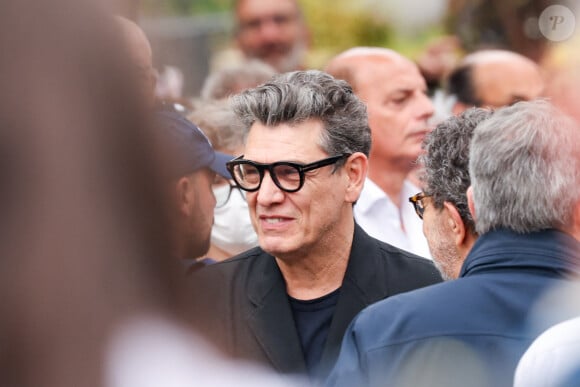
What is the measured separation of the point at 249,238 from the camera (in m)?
4.24

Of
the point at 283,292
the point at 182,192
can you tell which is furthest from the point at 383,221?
the point at 182,192

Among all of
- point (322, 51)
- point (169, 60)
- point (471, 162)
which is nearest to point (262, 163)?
point (471, 162)

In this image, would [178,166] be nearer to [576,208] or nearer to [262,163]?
[576,208]

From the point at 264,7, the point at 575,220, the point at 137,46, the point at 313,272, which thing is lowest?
the point at 313,272

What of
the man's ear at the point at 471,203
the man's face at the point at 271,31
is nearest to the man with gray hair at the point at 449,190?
the man's ear at the point at 471,203

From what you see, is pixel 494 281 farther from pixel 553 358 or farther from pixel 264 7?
pixel 264 7

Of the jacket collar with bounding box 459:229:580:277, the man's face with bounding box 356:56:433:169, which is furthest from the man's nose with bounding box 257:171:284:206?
the man's face with bounding box 356:56:433:169

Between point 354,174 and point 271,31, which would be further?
point 271,31

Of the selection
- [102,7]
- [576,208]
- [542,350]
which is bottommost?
[542,350]

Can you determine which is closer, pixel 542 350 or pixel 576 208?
pixel 542 350

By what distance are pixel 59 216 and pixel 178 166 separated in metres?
0.10

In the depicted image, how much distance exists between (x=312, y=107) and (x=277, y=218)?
1.25 feet

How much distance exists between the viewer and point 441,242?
9.84 ft

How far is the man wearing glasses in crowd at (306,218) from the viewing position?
310 cm
